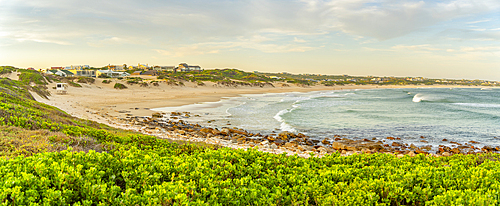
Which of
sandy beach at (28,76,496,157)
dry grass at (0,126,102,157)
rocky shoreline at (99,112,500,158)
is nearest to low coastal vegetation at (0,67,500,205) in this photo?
dry grass at (0,126,102,157)

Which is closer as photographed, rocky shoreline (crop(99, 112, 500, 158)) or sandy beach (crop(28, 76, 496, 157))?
rocky shoreline (crop(99, 112, 500, 158))

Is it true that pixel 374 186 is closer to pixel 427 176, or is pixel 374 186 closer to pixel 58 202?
pixel 427 176

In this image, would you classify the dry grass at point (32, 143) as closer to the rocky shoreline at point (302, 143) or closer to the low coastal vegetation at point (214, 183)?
the low coastal vegetation at point (214, 183)

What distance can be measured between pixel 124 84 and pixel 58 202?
54976 mm

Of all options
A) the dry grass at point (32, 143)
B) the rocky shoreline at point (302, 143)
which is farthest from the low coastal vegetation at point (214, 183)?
the rocky shoreline at point (302, 143)

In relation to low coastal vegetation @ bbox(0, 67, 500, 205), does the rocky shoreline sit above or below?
below

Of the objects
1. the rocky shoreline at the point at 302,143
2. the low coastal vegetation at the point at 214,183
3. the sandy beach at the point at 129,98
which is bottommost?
the rocky shoreline at the point at 302,143

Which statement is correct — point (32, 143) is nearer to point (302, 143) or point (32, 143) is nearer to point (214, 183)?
point (214, 183)

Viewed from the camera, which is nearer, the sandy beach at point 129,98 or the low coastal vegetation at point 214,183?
the low coastal vegetation at point 214,183

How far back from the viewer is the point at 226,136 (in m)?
15.1


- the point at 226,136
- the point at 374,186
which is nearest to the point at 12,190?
the point at 374,186

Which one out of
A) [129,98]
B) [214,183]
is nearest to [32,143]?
[214,183]

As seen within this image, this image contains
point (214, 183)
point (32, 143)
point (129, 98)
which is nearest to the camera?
point (214, 183)

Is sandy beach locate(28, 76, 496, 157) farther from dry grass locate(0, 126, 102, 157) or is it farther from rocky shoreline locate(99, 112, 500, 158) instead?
dry grass locate(0, 126, 102, 157)
